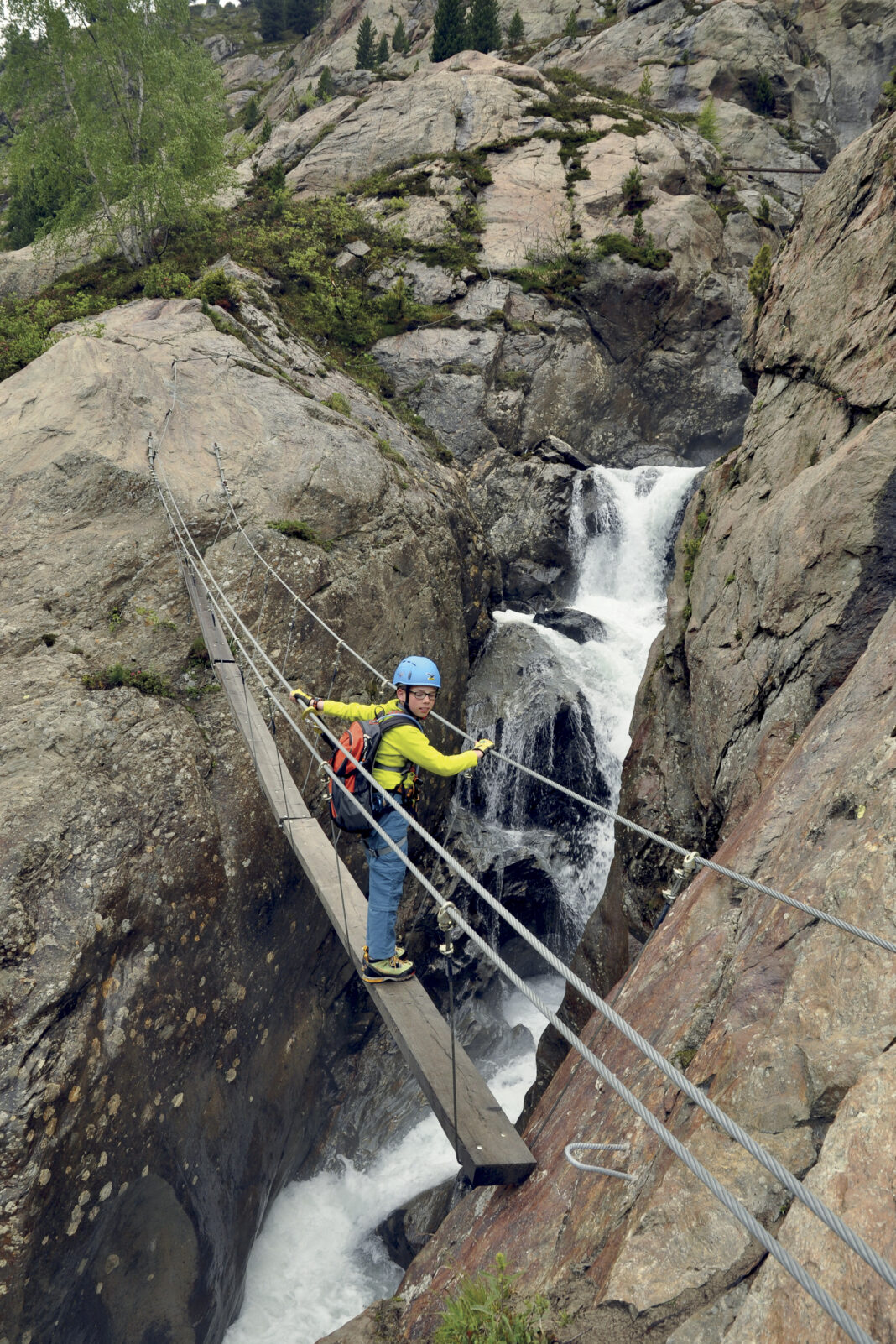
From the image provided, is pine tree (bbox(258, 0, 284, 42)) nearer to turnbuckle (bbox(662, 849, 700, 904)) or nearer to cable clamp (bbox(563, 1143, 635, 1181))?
turnbuckle (bbox(662, 849, 700, 904))

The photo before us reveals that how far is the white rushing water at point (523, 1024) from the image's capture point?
9.50 metres

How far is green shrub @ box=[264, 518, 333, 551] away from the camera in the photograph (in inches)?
450

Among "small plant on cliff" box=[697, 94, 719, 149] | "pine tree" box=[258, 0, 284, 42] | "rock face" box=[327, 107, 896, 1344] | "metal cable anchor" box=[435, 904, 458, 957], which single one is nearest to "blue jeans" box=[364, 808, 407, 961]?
"metal cable anchor" box=[435, 904, 458, 957]

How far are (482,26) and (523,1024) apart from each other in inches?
2011

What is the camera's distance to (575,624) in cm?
1809

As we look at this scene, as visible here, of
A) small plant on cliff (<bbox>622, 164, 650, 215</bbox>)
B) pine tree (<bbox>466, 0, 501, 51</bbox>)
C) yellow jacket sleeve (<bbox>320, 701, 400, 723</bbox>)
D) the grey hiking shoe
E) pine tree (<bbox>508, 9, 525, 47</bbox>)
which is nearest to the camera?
the grey hiking shoe

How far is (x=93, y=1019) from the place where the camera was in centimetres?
695

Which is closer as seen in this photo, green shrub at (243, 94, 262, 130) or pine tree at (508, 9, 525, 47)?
pine tree at (508, 9, 525, 47)

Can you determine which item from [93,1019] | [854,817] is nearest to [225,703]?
[93,1019]

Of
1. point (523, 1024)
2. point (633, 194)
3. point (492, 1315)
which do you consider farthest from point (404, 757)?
point (633, 194)

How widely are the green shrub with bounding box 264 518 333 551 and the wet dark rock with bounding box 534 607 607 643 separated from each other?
25.8ft

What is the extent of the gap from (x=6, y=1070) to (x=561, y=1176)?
17.1ft

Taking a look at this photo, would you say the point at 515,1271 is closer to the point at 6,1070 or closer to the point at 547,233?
the point at 6,1070

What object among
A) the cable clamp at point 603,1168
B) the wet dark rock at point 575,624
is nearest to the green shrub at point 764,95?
the wet dark rock at point 575,624
